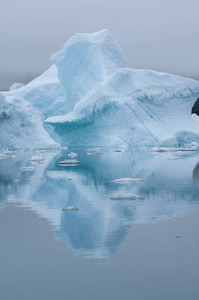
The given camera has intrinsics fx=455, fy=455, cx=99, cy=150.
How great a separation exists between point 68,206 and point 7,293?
8.03ft

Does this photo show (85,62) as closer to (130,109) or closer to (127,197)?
(130,109)

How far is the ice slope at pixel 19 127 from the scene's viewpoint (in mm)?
19516

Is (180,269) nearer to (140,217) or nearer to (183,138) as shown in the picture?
(140,217)

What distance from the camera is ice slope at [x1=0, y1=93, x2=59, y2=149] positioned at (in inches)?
768

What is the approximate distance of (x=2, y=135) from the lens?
1947 cm

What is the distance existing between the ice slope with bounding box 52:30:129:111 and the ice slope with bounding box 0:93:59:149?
474cm

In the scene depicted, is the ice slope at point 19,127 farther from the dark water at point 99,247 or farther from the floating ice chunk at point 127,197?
the floating ice chunk at point 127,197

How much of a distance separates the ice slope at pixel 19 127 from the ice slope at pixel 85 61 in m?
4.74

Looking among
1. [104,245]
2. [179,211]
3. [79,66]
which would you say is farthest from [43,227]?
[79,66]

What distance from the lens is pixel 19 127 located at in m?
20.0

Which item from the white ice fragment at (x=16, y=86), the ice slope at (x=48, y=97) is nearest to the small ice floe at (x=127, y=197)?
the ice slope at (x=48, y=97)

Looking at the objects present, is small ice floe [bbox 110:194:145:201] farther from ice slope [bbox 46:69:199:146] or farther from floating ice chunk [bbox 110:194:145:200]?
ice slope [bbox 46:69:199:146]

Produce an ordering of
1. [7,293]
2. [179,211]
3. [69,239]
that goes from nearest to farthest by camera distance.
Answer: [7,293]
[69,239]
[179,211]

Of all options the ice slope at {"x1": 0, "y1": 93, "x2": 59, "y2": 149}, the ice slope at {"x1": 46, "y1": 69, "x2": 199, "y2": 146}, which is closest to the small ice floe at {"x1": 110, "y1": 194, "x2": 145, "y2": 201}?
the ice slope at {"x1": 0, "y1": 93, "x2": 59, "y2": 149}
